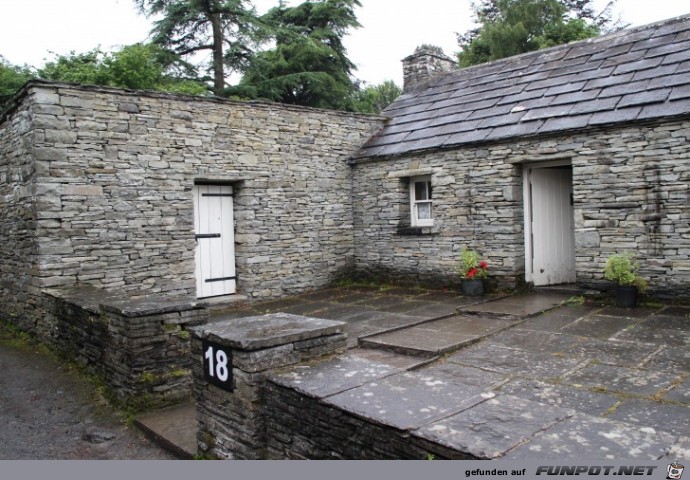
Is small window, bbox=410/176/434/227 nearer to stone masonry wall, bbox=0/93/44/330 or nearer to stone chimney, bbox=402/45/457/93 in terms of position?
stone chimney, bbox=402/45/457/93

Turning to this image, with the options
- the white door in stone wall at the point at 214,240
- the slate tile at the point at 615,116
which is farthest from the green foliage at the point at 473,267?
the white door in stone wall at the point at 214,240

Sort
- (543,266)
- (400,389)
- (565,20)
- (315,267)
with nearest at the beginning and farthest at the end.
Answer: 1. (400,389)
2. (543,266)
3. (315,267)
4. (565,20)

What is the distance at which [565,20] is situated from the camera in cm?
2608

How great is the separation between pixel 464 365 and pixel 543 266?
16.5 ft

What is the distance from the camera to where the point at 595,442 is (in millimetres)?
2371

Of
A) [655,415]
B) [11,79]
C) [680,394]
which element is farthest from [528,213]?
[11,79]

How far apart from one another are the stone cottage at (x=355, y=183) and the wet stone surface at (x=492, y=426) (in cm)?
537

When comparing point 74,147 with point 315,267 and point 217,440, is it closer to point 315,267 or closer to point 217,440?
point 315,267

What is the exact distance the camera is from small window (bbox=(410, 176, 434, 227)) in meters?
10.9

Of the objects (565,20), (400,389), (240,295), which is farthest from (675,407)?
(565,20)

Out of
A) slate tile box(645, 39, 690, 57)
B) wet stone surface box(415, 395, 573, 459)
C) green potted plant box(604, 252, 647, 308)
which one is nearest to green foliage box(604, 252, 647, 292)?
green potted plant box(604, 252, 647, 308)

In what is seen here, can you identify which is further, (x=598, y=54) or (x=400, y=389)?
(x=598, y=54)

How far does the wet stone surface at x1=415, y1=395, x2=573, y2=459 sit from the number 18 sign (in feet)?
5.40

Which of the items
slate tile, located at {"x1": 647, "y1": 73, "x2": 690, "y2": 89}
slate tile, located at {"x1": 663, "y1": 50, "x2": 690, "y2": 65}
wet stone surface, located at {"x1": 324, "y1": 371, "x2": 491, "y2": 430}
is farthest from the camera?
slate tile, located at {"x1": 663, "y1": 50, "x2": 690, "y2": 65}
